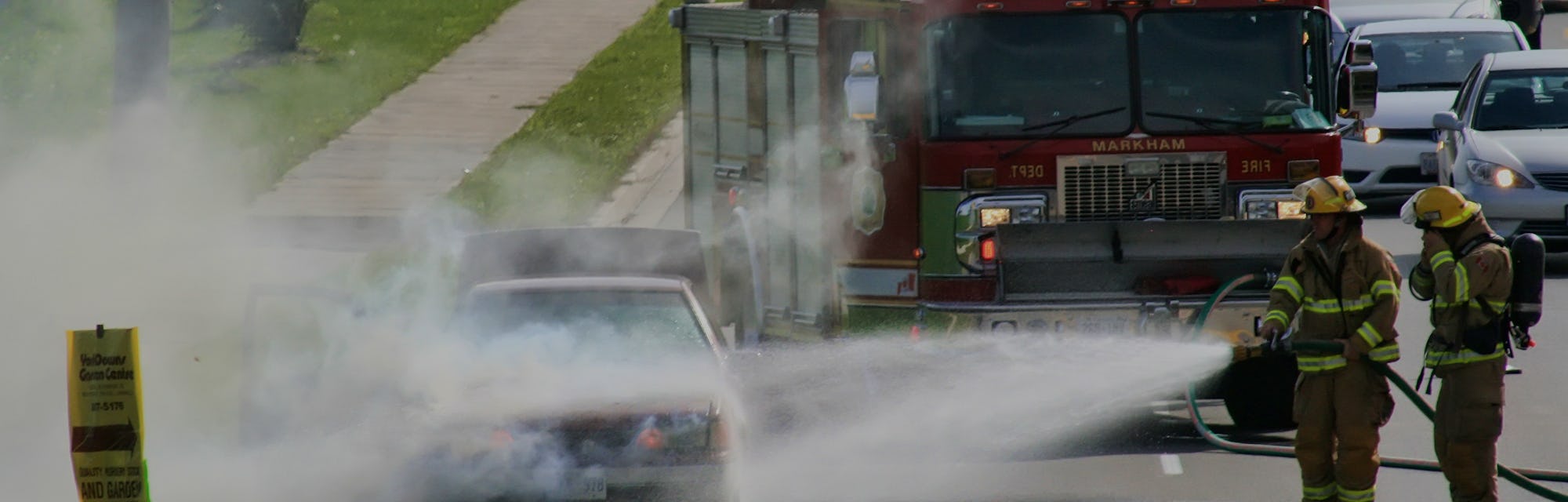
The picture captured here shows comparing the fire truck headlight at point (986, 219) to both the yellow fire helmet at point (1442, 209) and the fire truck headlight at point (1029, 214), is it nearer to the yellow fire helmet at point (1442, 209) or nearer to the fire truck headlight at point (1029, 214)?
the fire truck headlight at point (1029, 214)

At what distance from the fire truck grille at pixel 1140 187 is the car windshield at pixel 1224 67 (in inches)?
9.7

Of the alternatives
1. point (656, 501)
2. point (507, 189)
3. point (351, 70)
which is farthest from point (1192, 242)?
point (351, 70)

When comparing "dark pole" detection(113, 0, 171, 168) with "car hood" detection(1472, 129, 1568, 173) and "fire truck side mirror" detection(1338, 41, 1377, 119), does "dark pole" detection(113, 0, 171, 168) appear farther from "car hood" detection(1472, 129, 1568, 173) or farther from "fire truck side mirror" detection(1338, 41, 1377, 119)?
"car hood" detection(1472, 129, 1568, 173)

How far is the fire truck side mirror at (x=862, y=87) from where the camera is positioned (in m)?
10.3

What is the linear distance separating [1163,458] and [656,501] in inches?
139

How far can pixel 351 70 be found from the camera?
81.5 ft

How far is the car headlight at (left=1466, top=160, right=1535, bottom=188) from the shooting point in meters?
16.7

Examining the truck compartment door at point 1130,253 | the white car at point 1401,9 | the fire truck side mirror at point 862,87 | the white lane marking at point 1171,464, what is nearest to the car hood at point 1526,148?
the truck compartment door at point 1130,253

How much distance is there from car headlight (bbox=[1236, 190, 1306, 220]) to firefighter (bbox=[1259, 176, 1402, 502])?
214cm

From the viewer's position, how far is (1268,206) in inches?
414

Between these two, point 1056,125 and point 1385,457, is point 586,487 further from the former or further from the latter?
point 1385,457

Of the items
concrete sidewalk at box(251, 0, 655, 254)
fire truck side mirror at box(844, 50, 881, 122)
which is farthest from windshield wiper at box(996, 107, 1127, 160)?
concrete sidewalk at box(251, 0, 655, 254)

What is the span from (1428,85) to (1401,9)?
6.02m

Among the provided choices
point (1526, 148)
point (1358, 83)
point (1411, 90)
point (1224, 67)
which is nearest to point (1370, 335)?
point (1224, 67)
